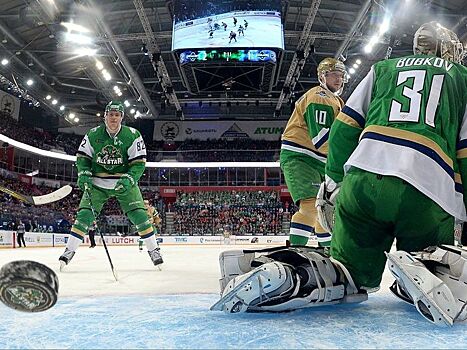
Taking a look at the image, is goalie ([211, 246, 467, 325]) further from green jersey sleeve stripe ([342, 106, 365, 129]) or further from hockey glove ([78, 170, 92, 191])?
hockey glove ([78, 170, 92, 191])

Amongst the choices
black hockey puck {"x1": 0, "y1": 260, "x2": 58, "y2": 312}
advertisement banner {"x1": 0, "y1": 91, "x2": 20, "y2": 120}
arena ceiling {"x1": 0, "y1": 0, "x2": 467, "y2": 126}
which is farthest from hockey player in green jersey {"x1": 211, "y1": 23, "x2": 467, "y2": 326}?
advertisement banner {"x1": 0, "y1": 91, "x2": 20, "y2": 120}

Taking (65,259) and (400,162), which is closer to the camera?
(400,162)

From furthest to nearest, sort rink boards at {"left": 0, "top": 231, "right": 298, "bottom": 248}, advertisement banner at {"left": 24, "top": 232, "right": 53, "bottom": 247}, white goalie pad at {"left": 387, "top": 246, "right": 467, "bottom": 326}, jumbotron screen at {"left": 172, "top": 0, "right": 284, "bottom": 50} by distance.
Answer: rink boards at {"left": 0, "top": 231, "right": 298, "bottom": 248} → advertisement banner at {"left": 24, "top": 232, "right": 53, "bottom": 247} → jumbotron screen at {"left": 172, "top": 0, "right": 284, "bottom": 50} → white goalie pad at {"left": 387, "top": 246, "right": 467, "bottom": 326}

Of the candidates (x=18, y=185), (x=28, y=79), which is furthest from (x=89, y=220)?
(x=18, y=185)

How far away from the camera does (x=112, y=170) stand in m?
4.02

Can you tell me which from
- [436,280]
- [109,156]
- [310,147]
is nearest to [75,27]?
[109,156]

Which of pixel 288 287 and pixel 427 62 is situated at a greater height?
pixel 427 62

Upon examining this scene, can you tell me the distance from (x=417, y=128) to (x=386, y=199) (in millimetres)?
271

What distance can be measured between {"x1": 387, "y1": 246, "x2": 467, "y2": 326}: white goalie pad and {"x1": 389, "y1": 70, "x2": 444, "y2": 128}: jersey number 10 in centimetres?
46

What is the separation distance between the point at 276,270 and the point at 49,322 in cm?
73

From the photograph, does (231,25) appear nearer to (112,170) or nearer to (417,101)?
(112,170)

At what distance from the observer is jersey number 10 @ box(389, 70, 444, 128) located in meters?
1.63

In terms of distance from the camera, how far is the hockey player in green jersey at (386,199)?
4.93 ft

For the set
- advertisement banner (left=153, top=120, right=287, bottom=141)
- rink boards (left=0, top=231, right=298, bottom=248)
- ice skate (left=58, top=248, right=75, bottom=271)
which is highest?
advertisement banner (left=153, top=120, right=287, bottom=141)
